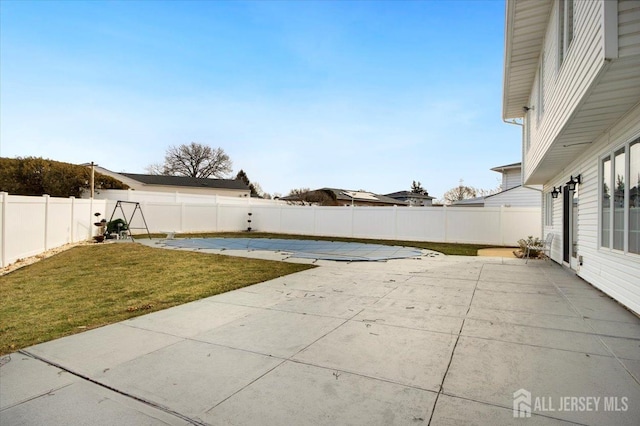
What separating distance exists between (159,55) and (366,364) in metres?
14.2

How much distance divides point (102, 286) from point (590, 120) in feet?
27.5

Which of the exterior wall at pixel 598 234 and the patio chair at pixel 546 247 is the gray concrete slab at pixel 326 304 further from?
the patio chair at pixel 546 247

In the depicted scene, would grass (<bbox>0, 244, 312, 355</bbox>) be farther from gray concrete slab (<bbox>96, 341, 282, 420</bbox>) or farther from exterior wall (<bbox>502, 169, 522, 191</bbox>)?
exterior wall (<bbox>502, 169, 522, 191</bbox>)

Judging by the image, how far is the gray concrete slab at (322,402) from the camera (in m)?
2.05

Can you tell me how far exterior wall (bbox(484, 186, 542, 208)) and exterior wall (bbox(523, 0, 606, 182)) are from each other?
1376 centimetres

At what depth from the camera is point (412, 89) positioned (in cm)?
1548

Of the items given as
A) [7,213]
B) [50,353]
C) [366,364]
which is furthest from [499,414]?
[7,213]

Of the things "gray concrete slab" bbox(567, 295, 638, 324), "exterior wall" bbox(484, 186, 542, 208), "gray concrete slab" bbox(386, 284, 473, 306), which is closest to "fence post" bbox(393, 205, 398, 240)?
"exterior wall" bbox(484, 186, 542, 208)

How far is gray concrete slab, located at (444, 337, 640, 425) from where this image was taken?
216 cm

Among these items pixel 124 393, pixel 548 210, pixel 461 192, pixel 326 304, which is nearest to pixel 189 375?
pixel 124 393

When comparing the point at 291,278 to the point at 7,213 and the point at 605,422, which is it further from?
the point at 7,213

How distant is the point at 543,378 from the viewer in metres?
2.60

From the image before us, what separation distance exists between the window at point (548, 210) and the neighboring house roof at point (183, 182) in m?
31.2

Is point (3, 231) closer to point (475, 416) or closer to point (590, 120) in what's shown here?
point (475, 416)
